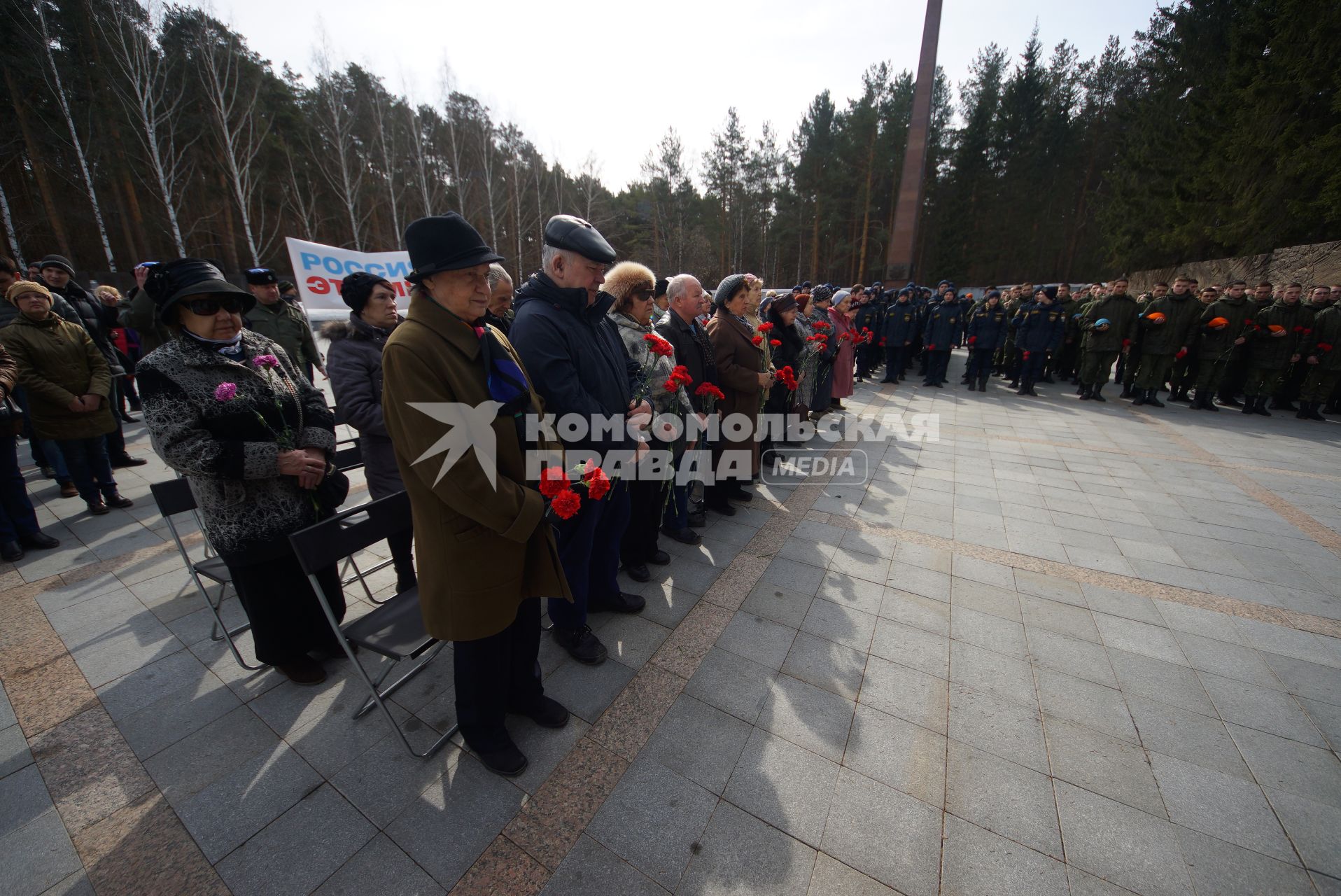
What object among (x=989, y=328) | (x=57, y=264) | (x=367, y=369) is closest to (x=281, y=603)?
(x=367, y=369)

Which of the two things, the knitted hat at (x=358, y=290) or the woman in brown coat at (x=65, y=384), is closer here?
the knitted hat at (x=358, y=290)

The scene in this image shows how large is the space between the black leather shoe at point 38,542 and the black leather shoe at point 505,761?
441 cm

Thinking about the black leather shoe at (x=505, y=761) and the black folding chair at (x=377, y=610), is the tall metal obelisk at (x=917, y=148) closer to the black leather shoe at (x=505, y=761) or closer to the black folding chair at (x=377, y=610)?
the black folding chair at (x=377, y=610)

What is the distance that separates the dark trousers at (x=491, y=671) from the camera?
1.99 meters

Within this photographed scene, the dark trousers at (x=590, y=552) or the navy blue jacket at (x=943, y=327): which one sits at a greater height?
the navy blue jacket at (x=943, y=327)

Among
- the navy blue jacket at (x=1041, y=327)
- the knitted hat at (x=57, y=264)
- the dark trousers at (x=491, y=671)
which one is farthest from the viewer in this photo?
the navy blue jacket at (x=1041, y=327)

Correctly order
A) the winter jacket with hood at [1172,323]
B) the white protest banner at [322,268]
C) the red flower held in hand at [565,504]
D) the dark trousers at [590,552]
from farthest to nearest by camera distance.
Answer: the winter jacket with hood at [1172,323] < the white protest banner at [322,268] < the dark trousers at [590,552] < the red flower held in hand at [565,504]

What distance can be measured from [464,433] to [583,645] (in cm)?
165

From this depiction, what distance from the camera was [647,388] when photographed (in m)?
3.07

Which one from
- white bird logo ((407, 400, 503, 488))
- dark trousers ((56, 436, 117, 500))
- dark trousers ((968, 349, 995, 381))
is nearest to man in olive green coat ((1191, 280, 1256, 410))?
dark trousers ((968, 349, 995, 381))

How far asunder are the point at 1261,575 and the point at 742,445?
394 centimetres

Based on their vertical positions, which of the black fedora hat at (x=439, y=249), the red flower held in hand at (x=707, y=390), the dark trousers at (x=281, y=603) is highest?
the black fedora hat at (x=439, y=249)

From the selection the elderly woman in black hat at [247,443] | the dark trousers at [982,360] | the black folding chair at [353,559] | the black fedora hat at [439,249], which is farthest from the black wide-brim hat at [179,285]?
the dark trousers at [982,360]

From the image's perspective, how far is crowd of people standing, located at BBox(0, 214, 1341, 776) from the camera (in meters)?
1.68
